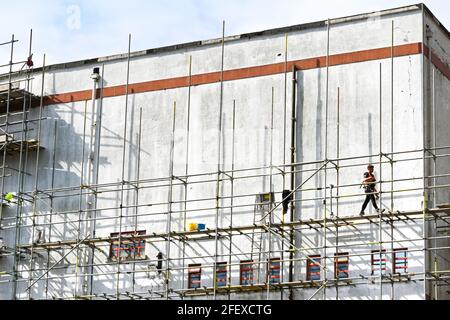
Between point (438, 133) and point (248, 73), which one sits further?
point (248, 73)

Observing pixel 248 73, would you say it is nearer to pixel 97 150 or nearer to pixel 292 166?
pixel 292 166

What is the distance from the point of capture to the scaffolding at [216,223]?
31719 millimetres

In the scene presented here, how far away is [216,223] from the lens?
110 ft

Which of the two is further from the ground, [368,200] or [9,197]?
[9,197]

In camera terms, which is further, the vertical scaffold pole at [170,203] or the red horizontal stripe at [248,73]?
the vertical scaffold pole at [170,203]

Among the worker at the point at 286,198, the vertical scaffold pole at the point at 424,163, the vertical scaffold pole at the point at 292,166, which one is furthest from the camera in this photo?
the worker at the point at 286,198

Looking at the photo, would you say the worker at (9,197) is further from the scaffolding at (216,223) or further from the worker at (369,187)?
the worker at (369,187)

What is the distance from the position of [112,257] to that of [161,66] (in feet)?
20.1

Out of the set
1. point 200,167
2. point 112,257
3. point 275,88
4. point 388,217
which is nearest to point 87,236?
point 112,257

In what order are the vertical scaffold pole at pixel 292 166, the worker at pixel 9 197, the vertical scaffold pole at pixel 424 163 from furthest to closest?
the worker at pixel 9 197 < the vertical scaffold pole at pixel 292 166 < the vertical scaffold pole at pixel 424 163

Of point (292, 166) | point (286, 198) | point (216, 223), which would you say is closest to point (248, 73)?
point (292, 166)

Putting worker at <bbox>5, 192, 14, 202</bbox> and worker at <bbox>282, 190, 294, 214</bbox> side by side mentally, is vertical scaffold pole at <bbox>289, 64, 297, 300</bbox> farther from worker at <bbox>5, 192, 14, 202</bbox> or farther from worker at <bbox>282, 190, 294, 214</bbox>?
worker at <bbox>5, 192, 14, 202</bbox>

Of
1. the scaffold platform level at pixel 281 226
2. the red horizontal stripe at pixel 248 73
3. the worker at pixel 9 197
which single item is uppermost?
the red horizontal stripe at pixel 248 73

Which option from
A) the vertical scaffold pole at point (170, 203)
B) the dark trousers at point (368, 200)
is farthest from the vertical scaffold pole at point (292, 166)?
the vertical scaffold pole at point (170, 203)
